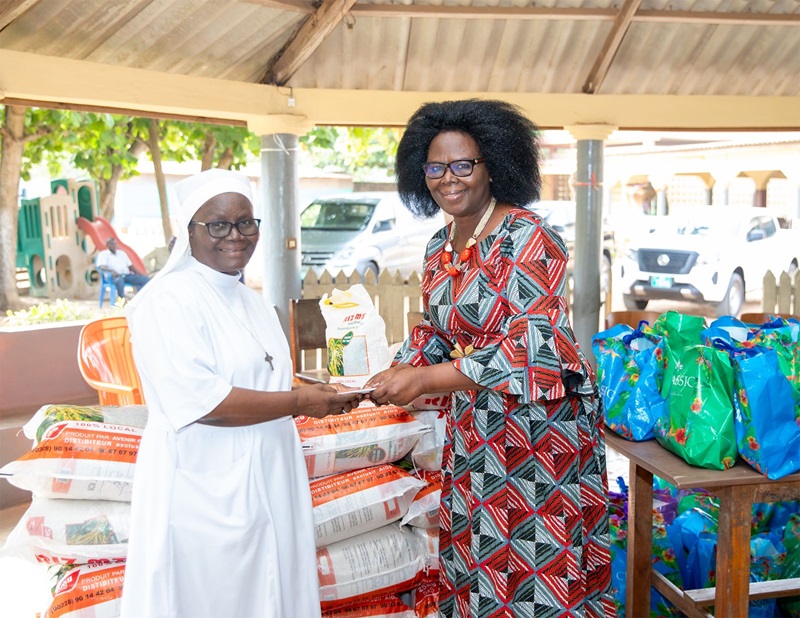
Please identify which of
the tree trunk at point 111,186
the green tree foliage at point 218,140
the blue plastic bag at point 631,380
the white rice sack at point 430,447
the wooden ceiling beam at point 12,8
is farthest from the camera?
the tree trunk at point 111,186

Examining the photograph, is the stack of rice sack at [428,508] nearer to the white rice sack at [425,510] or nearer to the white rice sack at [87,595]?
the white rice sack at [425,510]

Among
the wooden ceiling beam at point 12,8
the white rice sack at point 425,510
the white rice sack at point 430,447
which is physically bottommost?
the white rice sack at point 425,510

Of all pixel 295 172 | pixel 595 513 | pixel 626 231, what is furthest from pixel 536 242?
pixel 626 231

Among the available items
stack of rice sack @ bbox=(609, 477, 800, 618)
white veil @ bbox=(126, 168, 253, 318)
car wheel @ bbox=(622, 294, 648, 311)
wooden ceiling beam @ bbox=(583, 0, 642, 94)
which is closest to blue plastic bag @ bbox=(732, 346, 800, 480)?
stack of rice sack @ bbox=(609, 477, 800, 618)

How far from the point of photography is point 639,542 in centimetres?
310

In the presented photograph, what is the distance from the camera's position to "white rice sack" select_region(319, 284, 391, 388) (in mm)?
3518

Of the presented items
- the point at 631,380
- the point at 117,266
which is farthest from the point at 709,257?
the point at 631,380

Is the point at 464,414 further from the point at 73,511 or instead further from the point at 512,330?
the point at 73,511

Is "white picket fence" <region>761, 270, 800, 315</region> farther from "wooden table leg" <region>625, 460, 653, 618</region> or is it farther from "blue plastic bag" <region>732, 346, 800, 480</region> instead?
"blue plastic bag" <region>732, 346, 800, 480</region>

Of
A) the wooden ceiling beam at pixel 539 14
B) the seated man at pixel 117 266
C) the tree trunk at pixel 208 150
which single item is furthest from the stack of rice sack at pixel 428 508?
the tree trunk at pixel 208 150

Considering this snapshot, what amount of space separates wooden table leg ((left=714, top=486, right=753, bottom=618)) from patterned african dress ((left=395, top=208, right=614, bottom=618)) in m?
0.37

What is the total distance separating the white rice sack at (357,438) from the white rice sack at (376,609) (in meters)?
0.51

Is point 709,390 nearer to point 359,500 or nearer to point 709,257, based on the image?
point 359,500

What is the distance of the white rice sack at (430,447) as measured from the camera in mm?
3342
